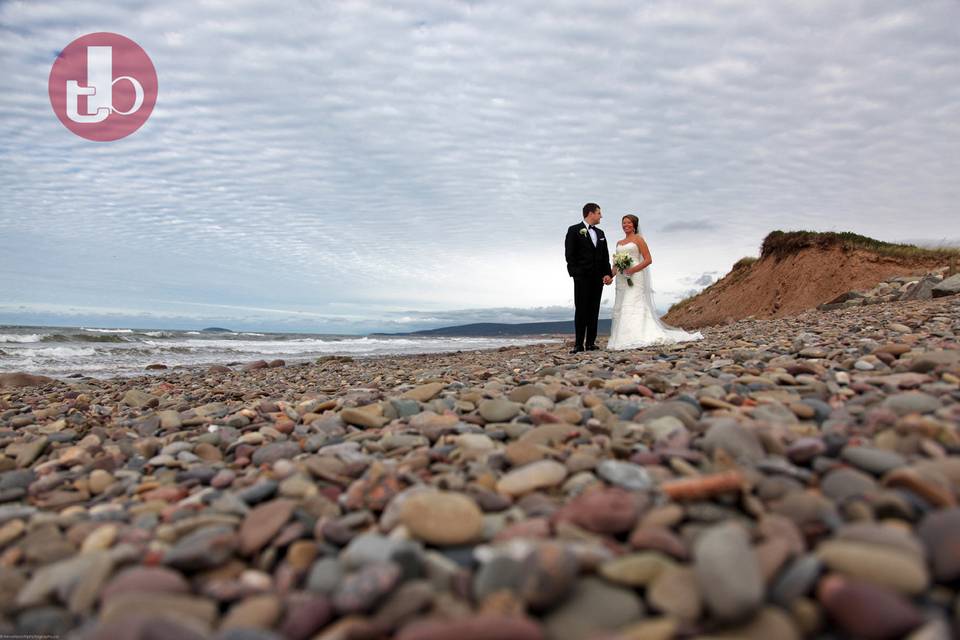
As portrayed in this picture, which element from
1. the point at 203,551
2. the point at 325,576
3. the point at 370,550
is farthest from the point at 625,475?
the point at 203,551

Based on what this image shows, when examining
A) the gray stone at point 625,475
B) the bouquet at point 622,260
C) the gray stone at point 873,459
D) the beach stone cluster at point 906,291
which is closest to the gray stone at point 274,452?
the gray stone at point 625,475

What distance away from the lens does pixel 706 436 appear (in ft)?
9.74

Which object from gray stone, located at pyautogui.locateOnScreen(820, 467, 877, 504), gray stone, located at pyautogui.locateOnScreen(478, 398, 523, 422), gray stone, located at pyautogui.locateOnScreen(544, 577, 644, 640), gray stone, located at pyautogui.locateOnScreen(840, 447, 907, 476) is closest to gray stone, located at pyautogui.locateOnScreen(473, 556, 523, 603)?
gray stone, located at pyautogui.locateOnScreen(544, 577, 644, 640)

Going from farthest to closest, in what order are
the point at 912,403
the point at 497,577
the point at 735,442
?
the point at 912,403 < the point at 735,442 < the point at 497,577

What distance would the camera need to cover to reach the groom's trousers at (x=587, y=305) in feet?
34.3

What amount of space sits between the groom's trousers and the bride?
40cm

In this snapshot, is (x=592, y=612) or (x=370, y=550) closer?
(x=592, y=612)

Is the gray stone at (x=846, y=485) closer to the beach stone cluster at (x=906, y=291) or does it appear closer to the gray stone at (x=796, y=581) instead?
the gray stone at (x=796, y=581)

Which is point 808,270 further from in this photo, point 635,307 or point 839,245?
point 635,307

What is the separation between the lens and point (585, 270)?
10.3 meters

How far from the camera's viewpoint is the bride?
10.6 m

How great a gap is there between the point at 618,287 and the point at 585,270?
1.06 m

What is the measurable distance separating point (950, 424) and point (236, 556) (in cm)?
330

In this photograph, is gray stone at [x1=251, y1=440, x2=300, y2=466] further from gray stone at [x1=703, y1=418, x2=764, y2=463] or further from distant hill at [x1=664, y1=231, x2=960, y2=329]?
distant hill at [x1=664, y1=231, x2=960, y2=329]
